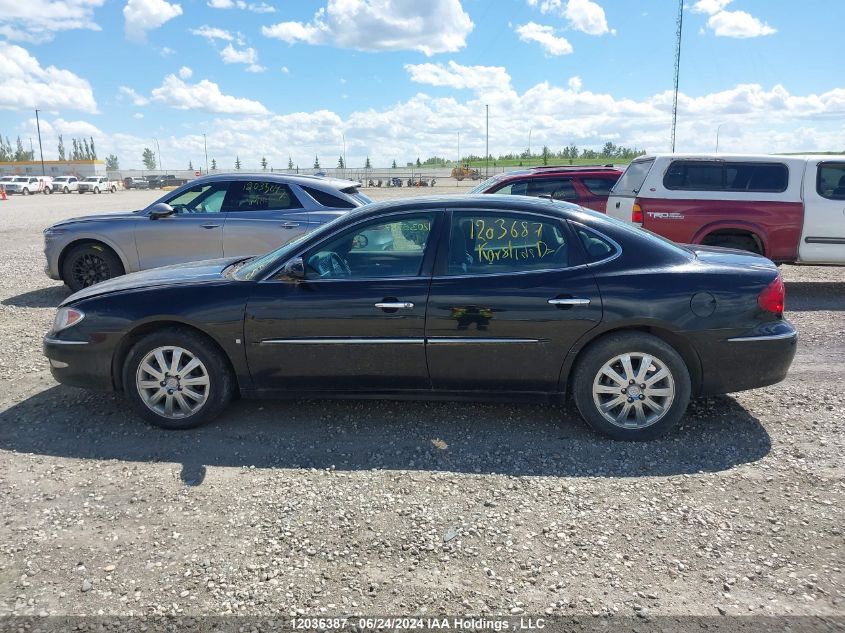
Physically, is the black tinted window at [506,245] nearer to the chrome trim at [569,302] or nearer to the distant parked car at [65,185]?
the chrome trim at [569,302]

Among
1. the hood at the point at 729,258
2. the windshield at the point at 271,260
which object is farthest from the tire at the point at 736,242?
the windshield at the point at 271,260

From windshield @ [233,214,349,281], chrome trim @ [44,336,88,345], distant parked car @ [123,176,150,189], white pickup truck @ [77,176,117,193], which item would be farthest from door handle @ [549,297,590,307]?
distant parked car @ [123,176,150,189]

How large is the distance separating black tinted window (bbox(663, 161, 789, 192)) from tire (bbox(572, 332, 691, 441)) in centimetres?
544

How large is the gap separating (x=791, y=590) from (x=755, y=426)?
1891 mm

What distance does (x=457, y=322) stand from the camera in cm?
419

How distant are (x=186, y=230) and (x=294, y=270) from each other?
15.7 feet

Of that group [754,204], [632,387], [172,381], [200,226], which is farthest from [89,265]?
[754,204]

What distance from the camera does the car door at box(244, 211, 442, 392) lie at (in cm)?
423

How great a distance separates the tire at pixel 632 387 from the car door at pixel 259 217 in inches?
197

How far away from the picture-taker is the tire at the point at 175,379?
439 centimetres

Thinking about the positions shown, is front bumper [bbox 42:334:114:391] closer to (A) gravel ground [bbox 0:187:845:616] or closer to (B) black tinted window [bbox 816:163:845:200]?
(A) gravel ground [bbox 0:187:845:616]

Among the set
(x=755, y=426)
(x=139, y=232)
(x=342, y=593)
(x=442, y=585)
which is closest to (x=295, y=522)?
(x=342, y=593)

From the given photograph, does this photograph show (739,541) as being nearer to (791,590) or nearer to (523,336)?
(791,590)

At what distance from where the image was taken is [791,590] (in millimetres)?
2768
